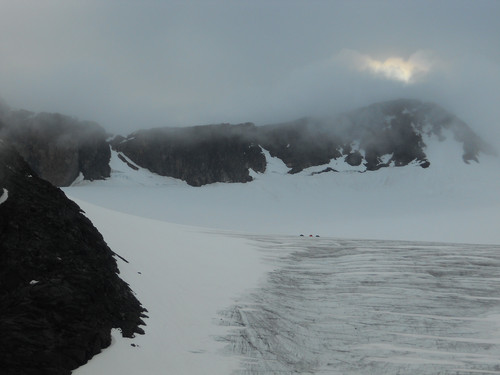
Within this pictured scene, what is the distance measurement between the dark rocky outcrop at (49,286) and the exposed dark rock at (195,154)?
311 ft

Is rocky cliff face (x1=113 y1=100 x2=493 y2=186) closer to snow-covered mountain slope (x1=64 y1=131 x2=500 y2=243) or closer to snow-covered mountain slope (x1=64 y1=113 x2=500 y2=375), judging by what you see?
snow-covered mountain slope (x1=64 y1=131 x2=500 y2=243)

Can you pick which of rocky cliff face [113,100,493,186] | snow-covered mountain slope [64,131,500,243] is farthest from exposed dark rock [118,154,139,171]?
rocky cliff face [113,100,493,186]

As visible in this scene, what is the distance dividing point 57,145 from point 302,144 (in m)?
63.5

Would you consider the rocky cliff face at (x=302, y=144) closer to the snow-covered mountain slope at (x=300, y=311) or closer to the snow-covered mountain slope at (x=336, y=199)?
the snow-covered mountain slope at (x=336, y=199)

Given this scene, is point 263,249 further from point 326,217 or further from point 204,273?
point 326,217

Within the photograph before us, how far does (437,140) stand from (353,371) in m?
121

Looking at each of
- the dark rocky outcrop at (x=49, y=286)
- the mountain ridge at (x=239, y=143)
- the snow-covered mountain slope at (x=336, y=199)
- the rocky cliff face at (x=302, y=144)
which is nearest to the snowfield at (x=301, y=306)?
the dark rocky outcrop at (x=49, y=286)

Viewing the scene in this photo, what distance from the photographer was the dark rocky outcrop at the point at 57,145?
295 ft

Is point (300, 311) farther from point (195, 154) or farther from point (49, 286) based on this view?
point (195, 154)

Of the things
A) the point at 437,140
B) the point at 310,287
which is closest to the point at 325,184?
the point at 437,140

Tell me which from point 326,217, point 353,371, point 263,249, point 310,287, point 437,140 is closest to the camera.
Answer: point 353,371

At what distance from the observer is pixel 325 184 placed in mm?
107938

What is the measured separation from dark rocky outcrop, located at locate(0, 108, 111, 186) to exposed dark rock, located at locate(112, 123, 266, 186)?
9185 mm

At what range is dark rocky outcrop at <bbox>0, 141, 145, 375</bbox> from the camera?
8094 millimetres
